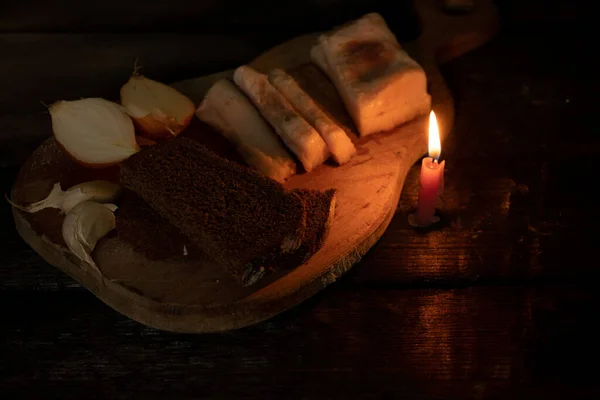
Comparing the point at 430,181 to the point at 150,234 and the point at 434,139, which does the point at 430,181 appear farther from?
the point at 150,234

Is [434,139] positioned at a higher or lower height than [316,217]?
higher

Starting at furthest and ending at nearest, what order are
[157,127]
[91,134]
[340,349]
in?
1. [157,127]
2. [91,134]
3. [340,349]

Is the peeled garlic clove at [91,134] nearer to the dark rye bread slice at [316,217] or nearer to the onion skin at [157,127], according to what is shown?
the onion skin at [157,127]

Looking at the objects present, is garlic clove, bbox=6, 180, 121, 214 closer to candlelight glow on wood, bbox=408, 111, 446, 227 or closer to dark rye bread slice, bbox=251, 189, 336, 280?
dark rye bread slice, bbox=251, 189, 336, 280

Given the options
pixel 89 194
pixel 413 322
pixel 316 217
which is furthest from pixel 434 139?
pixel 89 194

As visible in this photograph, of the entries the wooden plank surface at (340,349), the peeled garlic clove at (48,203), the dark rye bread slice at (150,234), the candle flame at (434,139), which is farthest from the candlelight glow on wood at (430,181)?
the peeled garlic clove at (48,203)

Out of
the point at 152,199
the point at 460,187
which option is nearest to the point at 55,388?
the point at 152,199

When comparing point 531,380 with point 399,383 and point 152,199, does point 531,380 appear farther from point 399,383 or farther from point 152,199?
point 152,199
